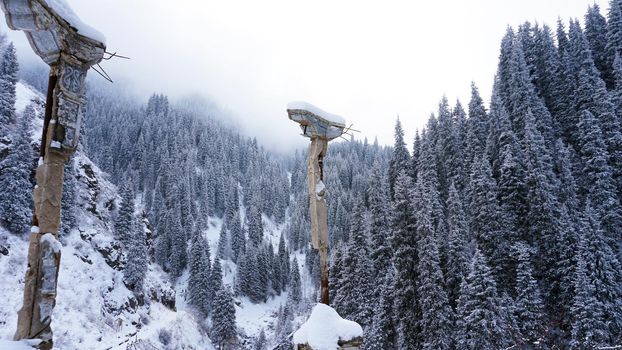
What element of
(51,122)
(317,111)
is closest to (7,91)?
(51,122)

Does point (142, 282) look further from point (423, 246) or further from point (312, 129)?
point (312, 129)

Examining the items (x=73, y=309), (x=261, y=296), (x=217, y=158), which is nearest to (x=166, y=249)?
(x=261, y=296)

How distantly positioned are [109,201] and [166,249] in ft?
89.2

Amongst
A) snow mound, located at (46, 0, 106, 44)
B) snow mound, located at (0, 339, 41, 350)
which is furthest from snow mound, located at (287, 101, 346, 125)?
snow mound, located at (0, 339, 41, 350)

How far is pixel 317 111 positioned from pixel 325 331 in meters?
5.12

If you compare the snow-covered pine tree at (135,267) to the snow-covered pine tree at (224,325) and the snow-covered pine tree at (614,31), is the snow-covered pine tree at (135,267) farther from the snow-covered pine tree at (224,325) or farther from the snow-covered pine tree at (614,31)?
the snow-covered pine tree at (614,31)

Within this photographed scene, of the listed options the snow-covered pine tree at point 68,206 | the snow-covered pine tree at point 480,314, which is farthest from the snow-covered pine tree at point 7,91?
the snow-covered pine tree at point 480,314

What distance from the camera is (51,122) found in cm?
670

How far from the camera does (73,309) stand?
3453cm

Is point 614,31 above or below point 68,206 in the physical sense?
above

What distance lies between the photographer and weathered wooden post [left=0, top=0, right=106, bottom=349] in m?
6.23

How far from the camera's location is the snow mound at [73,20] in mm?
6590

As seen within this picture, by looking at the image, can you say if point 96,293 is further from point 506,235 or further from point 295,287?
point 295,287

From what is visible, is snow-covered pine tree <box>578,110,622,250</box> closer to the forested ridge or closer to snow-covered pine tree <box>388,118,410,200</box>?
the forested ridge
